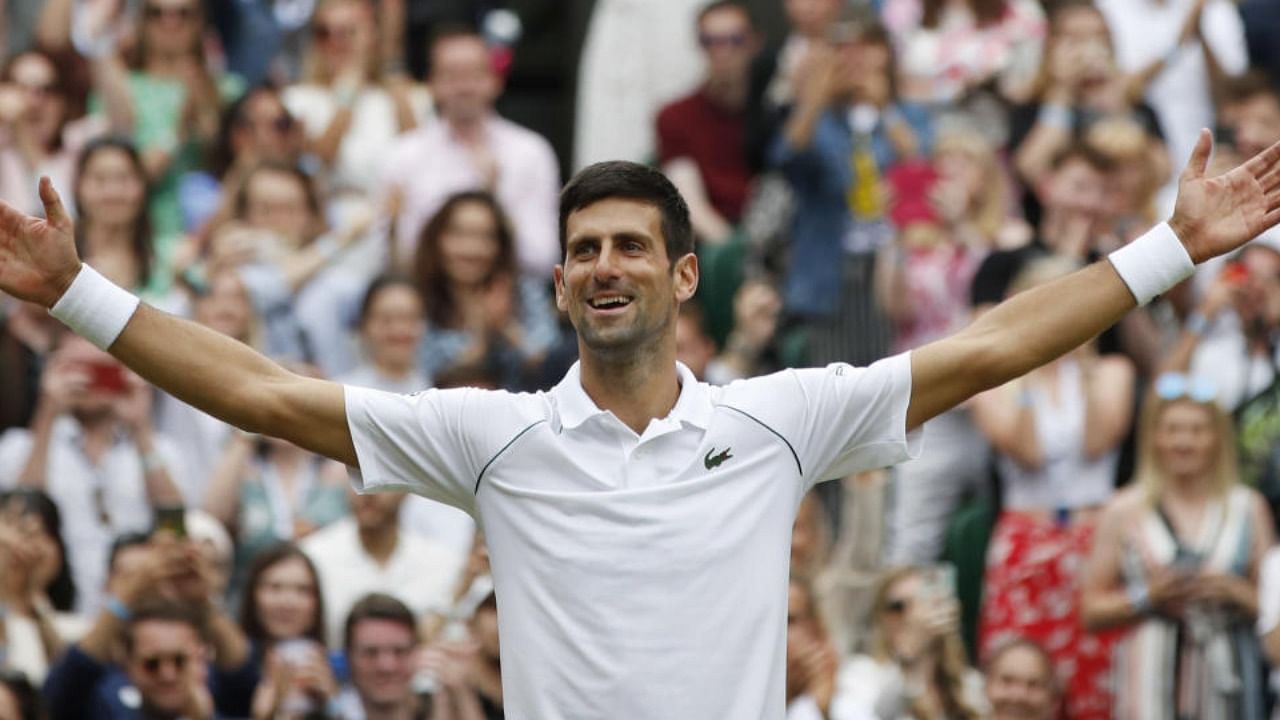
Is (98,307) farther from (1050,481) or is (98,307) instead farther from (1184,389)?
(1050,481)

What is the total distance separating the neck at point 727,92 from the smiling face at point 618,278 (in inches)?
296

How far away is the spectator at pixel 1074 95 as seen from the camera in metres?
12.3

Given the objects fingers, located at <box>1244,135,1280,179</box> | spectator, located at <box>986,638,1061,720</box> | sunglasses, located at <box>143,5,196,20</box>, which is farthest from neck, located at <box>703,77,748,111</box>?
fingers, located at <box>1244,135,1280,179</box>

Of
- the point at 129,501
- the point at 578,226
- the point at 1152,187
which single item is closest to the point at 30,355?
the point at 129,501

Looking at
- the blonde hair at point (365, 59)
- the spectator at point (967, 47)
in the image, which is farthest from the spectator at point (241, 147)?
the spectator at point (967, 47)

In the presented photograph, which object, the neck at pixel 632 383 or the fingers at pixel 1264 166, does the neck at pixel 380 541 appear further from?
the fingers at pixel 1264 166

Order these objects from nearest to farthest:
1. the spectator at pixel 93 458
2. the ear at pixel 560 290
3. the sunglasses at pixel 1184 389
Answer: the ear at pixel 560 290
the sunglasses at pixel 1184 389
the spectator at pixel 93 458

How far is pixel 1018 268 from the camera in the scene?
10.8m

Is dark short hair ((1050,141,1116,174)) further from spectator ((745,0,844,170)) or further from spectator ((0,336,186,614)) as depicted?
spectator ((0,336,186,614))

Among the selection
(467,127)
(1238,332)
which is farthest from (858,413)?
(467,127)

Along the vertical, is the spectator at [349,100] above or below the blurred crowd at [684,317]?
above

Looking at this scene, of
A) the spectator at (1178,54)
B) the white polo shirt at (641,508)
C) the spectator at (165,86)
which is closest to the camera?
the white polo shirt at (641,508)

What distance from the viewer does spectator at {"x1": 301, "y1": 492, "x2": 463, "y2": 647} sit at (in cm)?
975

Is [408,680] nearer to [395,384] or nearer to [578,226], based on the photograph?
[395,384]
